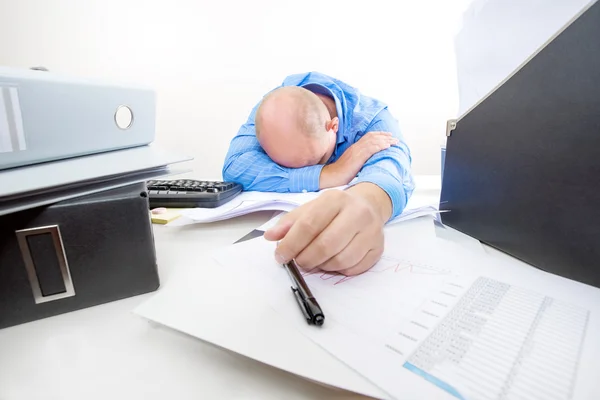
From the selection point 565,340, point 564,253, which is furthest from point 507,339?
point 564,253

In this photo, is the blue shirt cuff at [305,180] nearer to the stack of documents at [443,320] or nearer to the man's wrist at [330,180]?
the man's wrist at [330,180]

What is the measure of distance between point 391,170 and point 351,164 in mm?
150

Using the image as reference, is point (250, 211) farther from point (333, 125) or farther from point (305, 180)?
point (333, 125)

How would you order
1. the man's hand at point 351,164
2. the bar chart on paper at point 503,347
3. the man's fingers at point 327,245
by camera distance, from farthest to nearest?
the man's hand at point 351,164 → the man's fingers at point 327,245 → the bar chart on paper at point 503,347

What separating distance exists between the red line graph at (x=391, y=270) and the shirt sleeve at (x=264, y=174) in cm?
41

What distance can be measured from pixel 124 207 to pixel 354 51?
1228 millimetres

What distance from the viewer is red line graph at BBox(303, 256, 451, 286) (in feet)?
1.01

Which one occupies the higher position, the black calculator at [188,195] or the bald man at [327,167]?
the bald man at [327,167]

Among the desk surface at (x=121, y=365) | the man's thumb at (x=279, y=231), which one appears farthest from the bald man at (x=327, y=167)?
the desk surface at (x=121, y=365)

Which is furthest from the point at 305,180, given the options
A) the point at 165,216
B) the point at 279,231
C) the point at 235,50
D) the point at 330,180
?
the point at 235,50

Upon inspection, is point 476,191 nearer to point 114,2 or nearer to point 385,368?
point 385,368

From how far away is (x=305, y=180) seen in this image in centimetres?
73

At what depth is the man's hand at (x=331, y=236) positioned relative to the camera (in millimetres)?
300

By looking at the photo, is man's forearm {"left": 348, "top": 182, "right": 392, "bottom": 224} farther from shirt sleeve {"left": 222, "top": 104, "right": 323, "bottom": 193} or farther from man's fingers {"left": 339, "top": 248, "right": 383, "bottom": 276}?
shirt sleeve {"left": 222, "top": 104, "right": 323, "bottom": 193}
